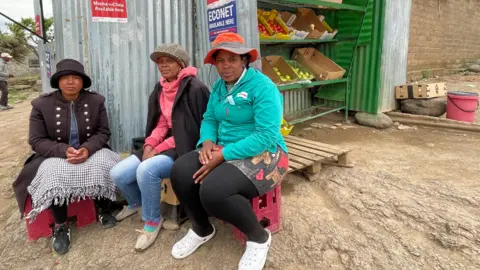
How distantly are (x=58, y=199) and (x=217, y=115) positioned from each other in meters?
1.28

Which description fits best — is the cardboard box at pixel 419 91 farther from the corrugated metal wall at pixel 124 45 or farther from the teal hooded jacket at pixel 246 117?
the teal hooded jacket at pixel 246 117

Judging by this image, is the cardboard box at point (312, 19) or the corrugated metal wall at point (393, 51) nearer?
the cardboard box at point (312, 19)

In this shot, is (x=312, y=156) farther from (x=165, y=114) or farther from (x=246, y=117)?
(x=165, y=114)

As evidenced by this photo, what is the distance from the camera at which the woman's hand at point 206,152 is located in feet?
6.94

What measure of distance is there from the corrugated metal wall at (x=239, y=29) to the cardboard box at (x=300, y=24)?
5.99 feet

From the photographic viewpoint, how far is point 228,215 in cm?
196

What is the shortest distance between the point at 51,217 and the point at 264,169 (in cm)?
176

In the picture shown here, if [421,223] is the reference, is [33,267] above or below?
below

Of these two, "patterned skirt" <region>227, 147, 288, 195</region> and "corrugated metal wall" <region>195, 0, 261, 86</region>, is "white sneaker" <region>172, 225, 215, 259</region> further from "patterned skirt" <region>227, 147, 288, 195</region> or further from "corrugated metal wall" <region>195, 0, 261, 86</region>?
"corrugated metal wall" <region>195, 0, 261, 86</region>

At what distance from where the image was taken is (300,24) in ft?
16.9

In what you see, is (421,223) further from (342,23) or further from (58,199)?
(342,23)

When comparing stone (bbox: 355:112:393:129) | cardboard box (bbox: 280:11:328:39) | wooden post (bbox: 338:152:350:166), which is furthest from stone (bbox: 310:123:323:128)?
wooden post (bbox: 338:152:350:166)

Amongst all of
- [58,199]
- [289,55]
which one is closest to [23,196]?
[58,199]

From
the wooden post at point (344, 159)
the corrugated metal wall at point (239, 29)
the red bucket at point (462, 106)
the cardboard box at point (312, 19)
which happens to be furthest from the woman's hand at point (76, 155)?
the red bucket at point (462, 106)
